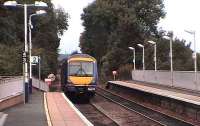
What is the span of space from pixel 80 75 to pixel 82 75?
15 centimetres

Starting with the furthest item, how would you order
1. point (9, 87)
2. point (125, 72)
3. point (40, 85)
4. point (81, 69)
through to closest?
point (125, 72)
point (40, 85)
point (81, 69)
point (9, 87)

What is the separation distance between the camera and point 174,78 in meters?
52.4

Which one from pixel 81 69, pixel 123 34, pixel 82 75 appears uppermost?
A: pixel 123 34

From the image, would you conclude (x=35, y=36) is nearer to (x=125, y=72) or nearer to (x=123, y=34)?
(x=123, y=34)

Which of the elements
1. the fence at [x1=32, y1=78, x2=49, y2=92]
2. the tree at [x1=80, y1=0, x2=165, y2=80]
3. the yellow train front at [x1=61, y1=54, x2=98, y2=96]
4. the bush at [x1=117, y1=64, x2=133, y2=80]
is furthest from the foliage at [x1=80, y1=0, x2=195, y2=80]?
the yellow train front at [x1=61, y1=54, x2=98, y2=96]

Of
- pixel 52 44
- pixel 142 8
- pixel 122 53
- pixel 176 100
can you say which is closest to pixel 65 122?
pixel 176 100

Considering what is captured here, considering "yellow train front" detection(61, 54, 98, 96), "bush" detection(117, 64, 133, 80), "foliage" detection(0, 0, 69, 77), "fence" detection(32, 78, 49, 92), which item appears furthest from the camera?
"bush" detection(117, 64, 133, 80)

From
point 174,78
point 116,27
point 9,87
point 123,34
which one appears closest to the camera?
point 9,87

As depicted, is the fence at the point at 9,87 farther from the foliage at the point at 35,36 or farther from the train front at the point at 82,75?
the foliage at the point at 35,36

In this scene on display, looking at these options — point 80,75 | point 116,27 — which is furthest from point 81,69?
point 116,27

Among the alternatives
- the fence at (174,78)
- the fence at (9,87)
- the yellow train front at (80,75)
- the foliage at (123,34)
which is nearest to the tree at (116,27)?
the foliage at (123,34)

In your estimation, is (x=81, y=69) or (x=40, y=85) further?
(x=40, y=85)

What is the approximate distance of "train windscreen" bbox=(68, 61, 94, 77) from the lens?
→ 41.9m

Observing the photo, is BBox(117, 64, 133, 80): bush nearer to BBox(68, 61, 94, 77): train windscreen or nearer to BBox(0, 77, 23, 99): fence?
BBox(68, 61, 94, 77): train windscreen
